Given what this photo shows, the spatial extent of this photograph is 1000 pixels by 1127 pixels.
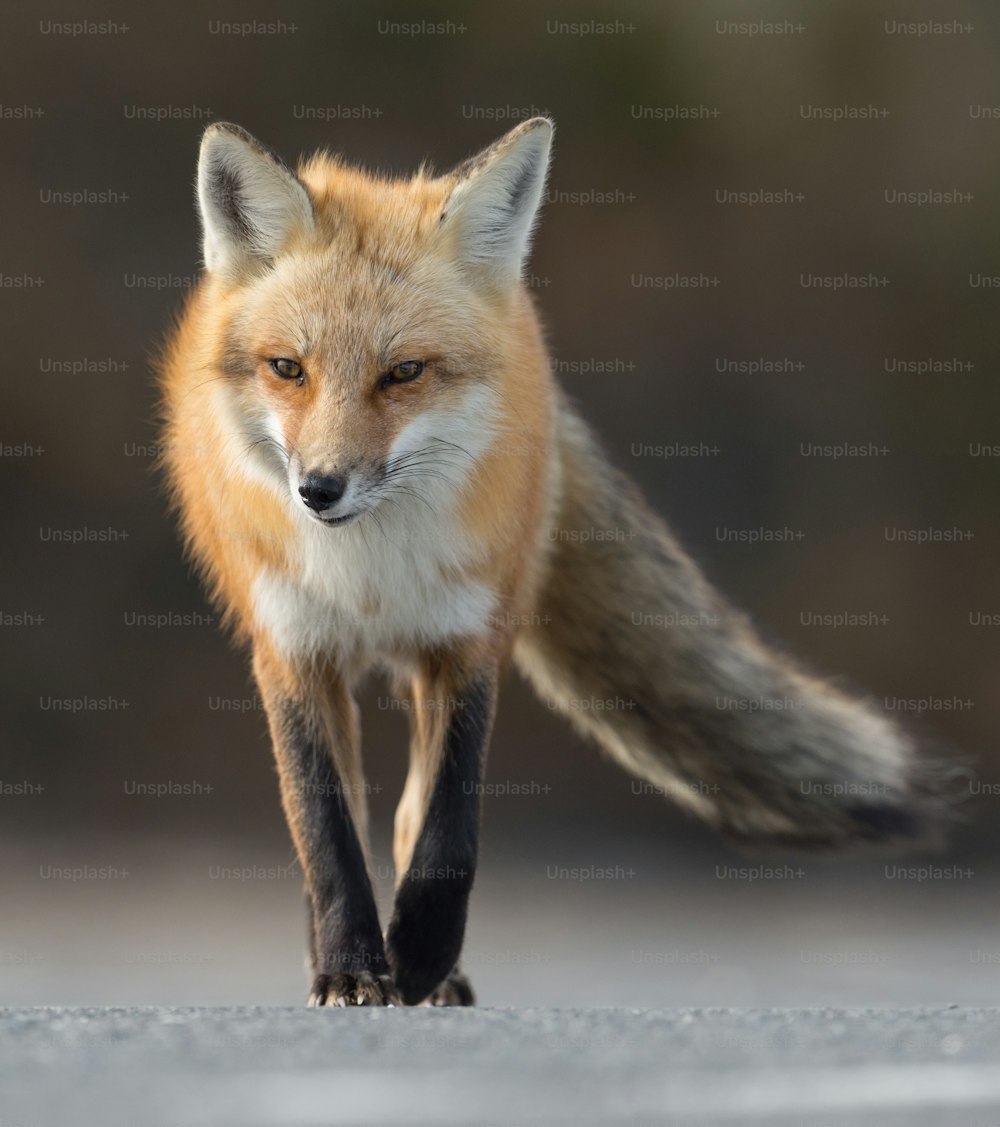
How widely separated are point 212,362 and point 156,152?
497 centimetres

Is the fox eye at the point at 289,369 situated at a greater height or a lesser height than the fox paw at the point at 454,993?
greater

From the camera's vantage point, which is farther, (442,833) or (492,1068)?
(442,833)

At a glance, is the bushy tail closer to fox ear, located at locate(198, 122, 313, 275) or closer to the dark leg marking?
the dark leg marking

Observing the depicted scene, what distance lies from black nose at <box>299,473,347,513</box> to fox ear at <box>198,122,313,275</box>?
2.53ft

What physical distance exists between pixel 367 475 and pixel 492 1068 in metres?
1.52

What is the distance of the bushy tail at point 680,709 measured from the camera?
547cm

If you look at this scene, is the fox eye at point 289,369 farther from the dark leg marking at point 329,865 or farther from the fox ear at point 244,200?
the dark leg marking at point 329,865

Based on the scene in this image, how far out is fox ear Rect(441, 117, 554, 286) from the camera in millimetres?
4348

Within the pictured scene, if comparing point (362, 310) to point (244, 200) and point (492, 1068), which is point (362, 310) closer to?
point (244, 200)

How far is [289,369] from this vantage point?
13.6 feet

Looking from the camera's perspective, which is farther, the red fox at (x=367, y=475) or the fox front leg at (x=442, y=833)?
the fox front leg at (x=442, y=833)

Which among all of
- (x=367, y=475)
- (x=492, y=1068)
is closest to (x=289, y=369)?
(x=367, y=475)

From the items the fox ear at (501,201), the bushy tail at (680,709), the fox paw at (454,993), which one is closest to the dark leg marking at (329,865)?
the fox paw at (454,993)

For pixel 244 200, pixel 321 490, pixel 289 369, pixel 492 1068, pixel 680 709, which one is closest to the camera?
pixel 492 1068
